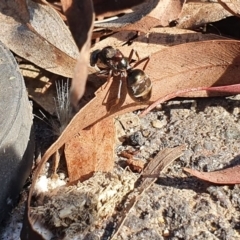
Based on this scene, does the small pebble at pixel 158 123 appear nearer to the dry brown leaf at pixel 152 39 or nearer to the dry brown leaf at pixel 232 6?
the dry brown leaf at pixel 152 39

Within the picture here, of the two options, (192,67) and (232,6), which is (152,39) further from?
(232,6)

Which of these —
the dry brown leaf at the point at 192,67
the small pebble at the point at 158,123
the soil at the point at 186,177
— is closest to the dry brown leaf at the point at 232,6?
the dry brown leaf at the point at 192,67

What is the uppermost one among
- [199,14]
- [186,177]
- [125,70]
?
[199,14]

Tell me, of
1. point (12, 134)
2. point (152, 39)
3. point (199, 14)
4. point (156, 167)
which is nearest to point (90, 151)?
point (156, 167)

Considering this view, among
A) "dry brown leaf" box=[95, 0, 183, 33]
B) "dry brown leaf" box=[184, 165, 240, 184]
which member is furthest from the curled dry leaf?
"dry brown leaf" box=[184, 165, 240, 184]

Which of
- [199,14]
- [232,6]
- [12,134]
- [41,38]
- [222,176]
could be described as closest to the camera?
[12,134]

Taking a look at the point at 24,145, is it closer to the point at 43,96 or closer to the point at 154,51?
the point at 43,96
